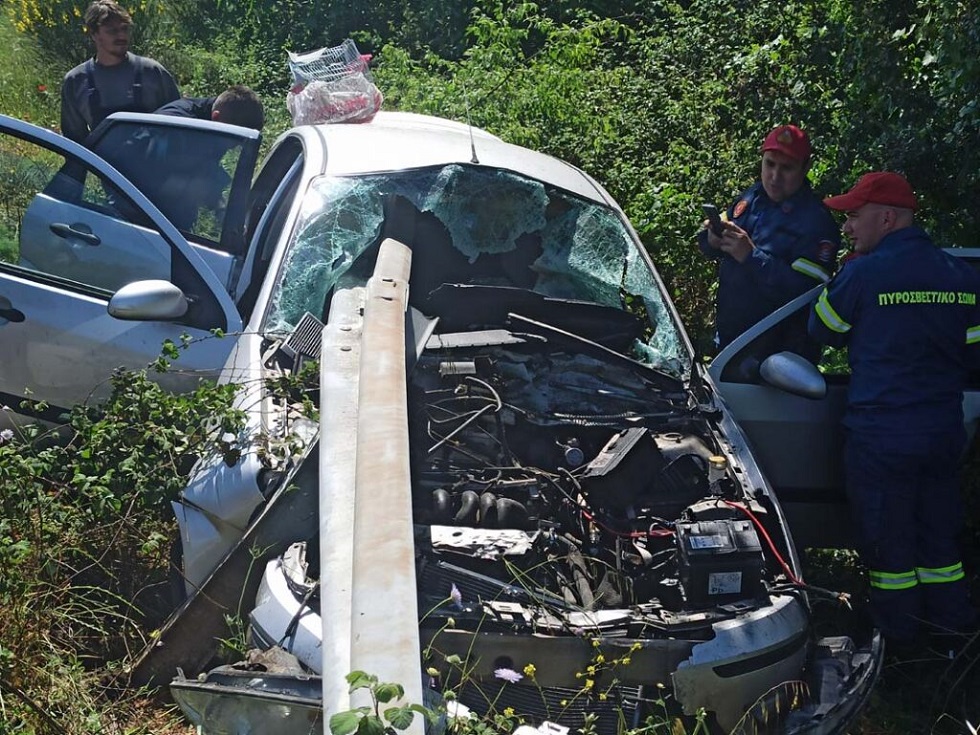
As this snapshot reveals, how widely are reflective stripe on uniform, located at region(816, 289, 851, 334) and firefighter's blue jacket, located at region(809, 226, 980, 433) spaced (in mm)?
55

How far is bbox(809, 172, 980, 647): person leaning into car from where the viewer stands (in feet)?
14.8

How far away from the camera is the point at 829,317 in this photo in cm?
473

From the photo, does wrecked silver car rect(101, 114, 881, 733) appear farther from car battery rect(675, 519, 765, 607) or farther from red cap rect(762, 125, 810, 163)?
red cap rect(762, 125, 810, 163)

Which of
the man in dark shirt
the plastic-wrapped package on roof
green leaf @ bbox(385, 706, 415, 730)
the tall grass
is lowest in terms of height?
green leaf @ bbox(385, 706, 415, 730)

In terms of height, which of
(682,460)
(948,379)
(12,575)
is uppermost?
(948,379)

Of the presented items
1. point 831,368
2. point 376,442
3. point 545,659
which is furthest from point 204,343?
point 831,368

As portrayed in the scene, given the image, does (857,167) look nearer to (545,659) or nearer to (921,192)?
(921,192)

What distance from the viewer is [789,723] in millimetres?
3322

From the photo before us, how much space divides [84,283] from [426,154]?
1670 mm

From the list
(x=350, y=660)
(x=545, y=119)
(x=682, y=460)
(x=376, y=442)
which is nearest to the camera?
(x=350, y=660)

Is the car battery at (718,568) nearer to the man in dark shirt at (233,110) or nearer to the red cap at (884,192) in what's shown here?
the red cap at (884,192)

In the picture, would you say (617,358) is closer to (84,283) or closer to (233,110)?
(84,283)

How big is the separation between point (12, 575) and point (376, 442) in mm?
1367

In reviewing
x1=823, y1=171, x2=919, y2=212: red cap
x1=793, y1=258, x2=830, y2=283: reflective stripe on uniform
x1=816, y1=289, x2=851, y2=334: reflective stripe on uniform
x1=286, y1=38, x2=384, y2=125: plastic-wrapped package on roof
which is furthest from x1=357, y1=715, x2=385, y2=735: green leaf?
x1=286, y1=38, x2=384, y2=125: plastic-wrapped package on roof
